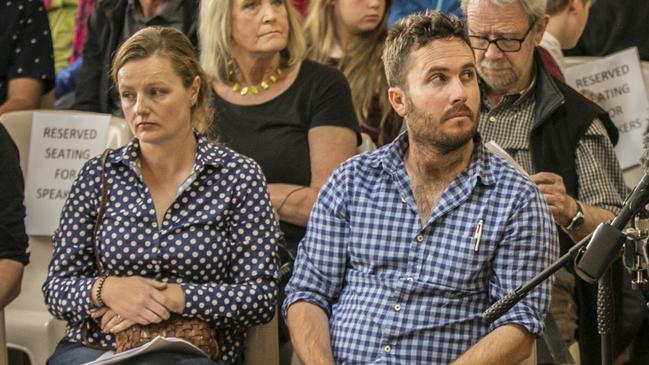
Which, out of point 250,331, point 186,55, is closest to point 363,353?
point 250,331

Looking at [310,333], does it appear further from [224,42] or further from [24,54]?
[24,54]

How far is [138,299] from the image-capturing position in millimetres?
3270

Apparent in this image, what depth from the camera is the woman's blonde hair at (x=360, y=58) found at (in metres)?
4.53

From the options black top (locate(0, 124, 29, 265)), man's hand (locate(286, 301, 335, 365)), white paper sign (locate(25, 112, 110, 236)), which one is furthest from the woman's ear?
white paper sign (locate(25, 112, 110, 236))

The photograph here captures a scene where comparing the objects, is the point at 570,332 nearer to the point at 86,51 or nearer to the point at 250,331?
the point at 250,331

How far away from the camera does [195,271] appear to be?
3.37 metres

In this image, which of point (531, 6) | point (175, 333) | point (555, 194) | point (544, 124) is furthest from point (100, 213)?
point (531, 6)

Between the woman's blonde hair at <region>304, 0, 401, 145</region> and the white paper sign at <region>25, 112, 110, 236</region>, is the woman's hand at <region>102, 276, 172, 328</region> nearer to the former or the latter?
the white paper sign at <region>25, 112, 110, 236</region>

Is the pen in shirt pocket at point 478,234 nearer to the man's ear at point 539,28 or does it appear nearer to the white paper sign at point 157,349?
the white paper sign at point 157,349

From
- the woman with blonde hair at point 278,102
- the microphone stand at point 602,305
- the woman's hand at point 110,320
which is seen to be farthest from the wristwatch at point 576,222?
the woman's hand at point 110,320

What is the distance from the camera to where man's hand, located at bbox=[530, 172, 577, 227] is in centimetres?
355

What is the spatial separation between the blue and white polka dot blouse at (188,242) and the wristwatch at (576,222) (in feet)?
2.77

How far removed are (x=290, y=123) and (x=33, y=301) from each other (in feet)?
3.45

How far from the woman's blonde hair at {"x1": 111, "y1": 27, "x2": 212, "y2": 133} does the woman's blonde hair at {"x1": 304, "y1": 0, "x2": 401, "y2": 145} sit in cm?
105
